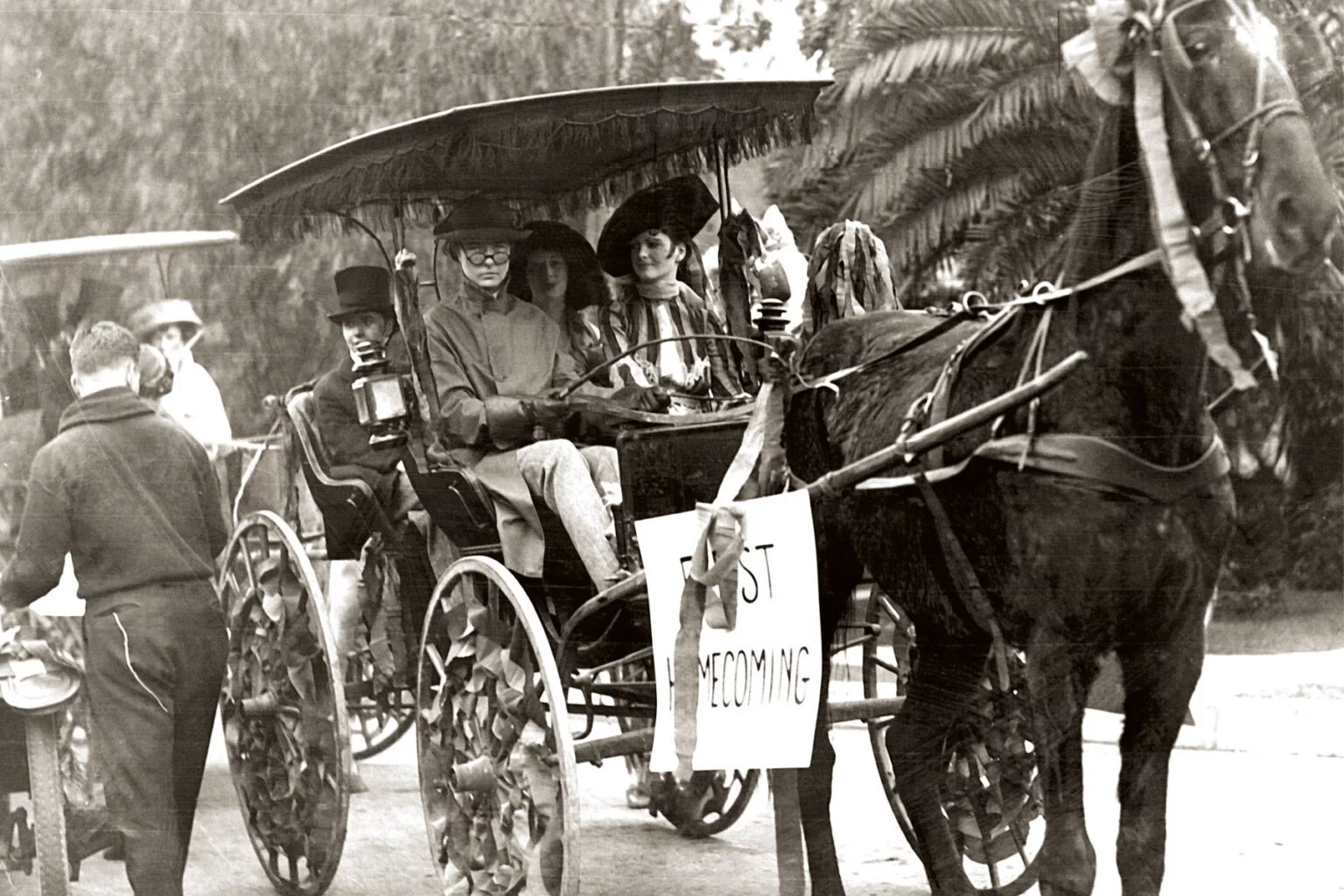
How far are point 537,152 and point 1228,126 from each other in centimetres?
202

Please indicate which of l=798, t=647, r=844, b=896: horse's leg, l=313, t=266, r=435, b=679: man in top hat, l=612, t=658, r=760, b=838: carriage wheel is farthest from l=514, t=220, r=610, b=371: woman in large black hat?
l=798, t=647, r=844, b=896: horse's leg

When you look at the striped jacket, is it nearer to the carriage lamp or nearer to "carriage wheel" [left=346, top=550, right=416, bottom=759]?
the carriage lamp

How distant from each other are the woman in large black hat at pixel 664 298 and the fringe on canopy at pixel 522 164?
0.09m

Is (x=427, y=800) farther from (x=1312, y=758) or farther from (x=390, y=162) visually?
(x=1312, y=758)

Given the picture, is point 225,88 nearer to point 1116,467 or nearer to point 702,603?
point 702,603

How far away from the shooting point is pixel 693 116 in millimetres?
4121

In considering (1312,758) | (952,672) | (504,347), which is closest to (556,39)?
(504,347)

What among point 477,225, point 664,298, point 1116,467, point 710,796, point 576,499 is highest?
point 477,225

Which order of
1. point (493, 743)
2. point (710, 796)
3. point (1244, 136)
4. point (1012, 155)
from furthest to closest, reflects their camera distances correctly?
1. point (710, 796)
2. point (493, 743)
3. point (1012, 155)
4. point (1244, 136)

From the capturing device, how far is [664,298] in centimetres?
470

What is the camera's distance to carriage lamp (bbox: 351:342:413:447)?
14.5ft

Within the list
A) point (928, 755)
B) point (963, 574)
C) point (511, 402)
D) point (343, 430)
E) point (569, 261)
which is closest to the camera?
point (963, 574)

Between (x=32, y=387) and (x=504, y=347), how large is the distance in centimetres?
120

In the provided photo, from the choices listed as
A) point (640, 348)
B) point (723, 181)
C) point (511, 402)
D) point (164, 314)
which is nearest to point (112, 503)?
point (164, 314)
